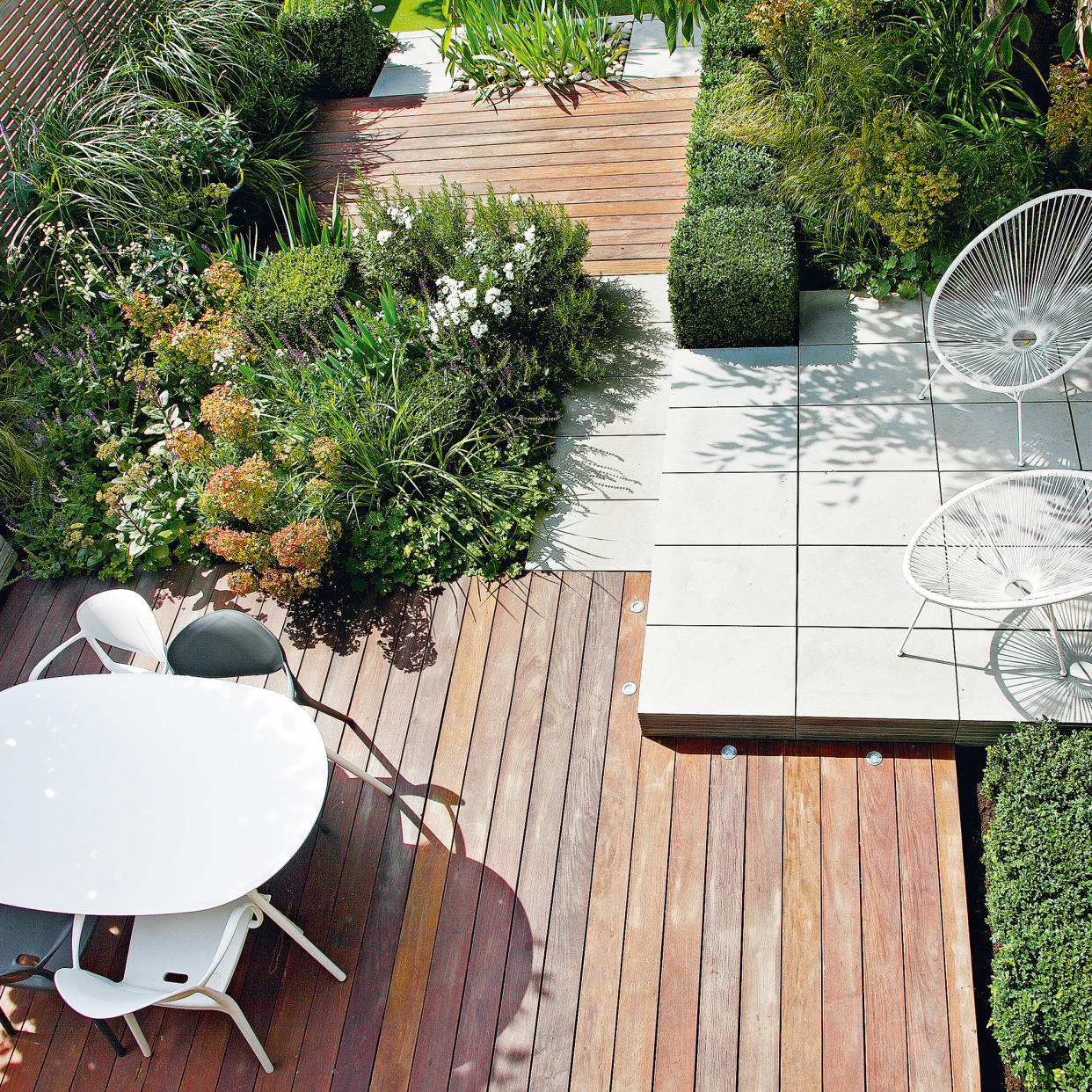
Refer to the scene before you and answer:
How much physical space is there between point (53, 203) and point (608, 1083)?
513 cm

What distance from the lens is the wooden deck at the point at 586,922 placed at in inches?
105

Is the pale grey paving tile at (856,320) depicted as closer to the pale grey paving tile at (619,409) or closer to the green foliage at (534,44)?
the pale grey paving tile at (619,409)

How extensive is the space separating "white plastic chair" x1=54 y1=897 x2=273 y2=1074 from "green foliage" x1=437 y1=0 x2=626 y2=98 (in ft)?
17.6

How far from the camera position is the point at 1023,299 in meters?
3.58

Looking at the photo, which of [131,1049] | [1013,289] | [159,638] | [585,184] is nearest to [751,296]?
[1013,289]

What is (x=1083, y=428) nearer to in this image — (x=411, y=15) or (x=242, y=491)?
(x=242, y=491)

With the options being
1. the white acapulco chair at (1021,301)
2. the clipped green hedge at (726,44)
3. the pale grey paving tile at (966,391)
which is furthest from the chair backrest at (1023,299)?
the clipped green hedge at (726,44)

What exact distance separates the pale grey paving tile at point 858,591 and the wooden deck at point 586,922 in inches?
17.2

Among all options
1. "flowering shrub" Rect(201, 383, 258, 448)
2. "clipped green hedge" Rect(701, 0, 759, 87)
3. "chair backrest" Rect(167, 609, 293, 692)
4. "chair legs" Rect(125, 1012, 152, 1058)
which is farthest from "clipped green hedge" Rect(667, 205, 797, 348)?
"chair legs" Rect(125, 1012, 152, 1058)

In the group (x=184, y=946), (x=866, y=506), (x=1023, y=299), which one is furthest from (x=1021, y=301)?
(x=184, y=946)

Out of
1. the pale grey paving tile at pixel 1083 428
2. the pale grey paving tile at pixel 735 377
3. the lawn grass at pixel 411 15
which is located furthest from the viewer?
the lawn grass at pixel 411 15

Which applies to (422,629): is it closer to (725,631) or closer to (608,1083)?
(725,631)

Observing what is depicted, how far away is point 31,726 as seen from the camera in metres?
2.91

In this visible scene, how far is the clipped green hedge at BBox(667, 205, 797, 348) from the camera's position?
3.91 meters
